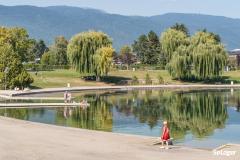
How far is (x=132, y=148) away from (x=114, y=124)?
46.7ft

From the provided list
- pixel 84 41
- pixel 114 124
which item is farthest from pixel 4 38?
pixel 114 124

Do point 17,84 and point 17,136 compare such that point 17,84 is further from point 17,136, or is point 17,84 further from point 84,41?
point 17,136

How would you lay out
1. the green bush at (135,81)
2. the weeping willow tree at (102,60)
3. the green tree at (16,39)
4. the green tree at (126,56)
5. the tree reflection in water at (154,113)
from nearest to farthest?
the tree reflection in water at (154,113), the weeping willow tree at (102,60), the green bush at (135,81), the green tree at (16,39), the green tree at (126,56)

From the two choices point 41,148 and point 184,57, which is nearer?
point 41,148

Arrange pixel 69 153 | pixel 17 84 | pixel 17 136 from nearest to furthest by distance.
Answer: pixel 69 153, pixel 17 136, pixel 17 84

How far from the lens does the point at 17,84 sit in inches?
2847

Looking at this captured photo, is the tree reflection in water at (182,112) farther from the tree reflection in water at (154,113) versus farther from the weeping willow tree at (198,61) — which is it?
the weeping willow tree at (198,61)

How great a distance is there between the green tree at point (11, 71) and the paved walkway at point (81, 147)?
40.9 meters

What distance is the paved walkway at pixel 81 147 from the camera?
72.8 ft

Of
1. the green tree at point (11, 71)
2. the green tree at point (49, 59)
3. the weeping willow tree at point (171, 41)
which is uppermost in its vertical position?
the weeping willow tree at point (171, 41)

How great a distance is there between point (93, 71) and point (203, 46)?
1968 cm

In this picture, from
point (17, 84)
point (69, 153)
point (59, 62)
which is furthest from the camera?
point (59, 62)

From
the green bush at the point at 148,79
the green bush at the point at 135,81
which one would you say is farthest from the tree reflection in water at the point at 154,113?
the green bush at the point at 148,79

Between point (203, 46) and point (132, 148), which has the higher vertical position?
point (203, 46)
